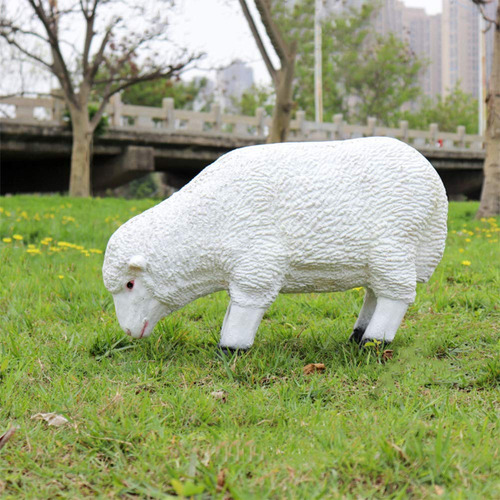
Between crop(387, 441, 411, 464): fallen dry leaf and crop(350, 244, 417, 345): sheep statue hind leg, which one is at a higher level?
crop(350, 244, 417, 345): sheep statue hind leg

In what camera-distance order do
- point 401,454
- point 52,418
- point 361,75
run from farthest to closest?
point 361,75
point 52,418
point 401,454

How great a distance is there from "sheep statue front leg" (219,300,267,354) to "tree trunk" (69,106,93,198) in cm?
1046

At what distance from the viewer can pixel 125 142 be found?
1424 centimetres

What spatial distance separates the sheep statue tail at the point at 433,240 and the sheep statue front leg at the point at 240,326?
856 mm

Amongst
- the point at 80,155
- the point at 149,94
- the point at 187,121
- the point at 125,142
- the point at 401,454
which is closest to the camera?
the point at 401,454

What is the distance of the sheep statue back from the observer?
9.30 ft

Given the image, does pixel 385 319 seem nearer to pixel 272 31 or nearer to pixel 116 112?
pixel 272 31

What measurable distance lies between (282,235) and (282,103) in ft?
24.4

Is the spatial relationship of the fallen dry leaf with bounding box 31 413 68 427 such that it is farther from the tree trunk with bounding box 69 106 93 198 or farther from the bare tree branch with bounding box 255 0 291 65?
the tree trunk with bounding box 69 106 93 198

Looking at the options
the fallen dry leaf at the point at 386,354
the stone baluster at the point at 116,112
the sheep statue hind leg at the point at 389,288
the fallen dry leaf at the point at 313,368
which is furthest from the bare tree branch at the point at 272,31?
the fallen dry leaf at the point at 313,368

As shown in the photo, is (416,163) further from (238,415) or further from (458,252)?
(458,252)

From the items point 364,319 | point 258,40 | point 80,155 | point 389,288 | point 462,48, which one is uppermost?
point 462,48

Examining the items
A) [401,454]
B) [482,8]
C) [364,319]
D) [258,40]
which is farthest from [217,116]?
[401,454]

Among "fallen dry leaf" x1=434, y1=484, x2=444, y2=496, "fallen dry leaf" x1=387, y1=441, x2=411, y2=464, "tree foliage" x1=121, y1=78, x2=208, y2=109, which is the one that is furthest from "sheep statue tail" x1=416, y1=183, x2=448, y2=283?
"tree foliage" x1=121, y1=78, x2=208, y2=109
